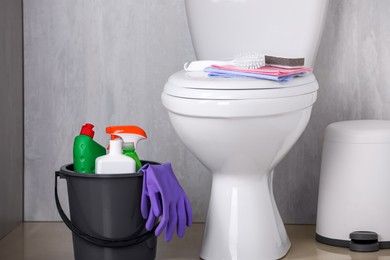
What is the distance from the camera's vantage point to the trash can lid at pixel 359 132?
2.16 m

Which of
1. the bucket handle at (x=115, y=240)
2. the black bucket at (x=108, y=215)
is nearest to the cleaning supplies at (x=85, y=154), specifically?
the black bucket at (x=108, y=215)

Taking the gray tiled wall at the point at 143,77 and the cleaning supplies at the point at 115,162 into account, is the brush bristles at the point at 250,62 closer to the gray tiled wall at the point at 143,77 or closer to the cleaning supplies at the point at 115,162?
the cleaning supplies at the point at 115,162

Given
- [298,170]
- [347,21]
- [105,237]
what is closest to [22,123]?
[105,237]

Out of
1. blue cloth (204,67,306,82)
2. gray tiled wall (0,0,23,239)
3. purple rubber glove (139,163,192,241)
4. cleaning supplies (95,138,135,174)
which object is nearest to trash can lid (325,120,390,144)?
blue cloth (204,67,306,82)

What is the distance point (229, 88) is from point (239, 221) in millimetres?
399

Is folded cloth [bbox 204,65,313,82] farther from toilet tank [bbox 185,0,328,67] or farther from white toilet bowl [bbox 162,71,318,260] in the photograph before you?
toilet tank [bbox 185,0,328,67]

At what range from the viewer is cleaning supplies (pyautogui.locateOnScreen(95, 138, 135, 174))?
1935mm

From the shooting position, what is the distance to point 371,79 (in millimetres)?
2451

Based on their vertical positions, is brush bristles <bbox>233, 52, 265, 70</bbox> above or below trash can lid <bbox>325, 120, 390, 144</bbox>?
above

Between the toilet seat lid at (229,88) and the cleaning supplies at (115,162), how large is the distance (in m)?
0.19

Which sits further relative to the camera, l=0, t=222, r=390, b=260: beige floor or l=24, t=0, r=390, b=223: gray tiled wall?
l=24, t=0, r=390, b=223: gray tiled wall

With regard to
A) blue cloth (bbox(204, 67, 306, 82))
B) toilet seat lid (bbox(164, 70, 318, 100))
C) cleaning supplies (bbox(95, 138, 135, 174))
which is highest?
blue cloth (bbox(204, 67, 306, 82))

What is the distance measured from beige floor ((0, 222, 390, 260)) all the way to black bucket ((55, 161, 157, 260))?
0.60ft

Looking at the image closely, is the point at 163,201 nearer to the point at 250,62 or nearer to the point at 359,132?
the point at 250,62
